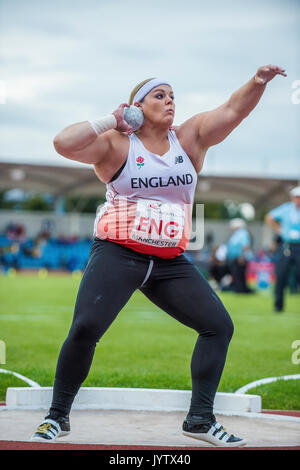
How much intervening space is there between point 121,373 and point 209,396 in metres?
2.55

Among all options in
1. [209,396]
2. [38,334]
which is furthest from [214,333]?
[38,334]

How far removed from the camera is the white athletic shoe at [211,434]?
435 cm

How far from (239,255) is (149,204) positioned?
16831mm

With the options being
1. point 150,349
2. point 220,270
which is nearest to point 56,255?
point 220,270

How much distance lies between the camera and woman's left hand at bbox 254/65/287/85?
14.0 ft

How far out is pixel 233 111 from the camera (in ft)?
14.5

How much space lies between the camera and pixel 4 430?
15.3 feet

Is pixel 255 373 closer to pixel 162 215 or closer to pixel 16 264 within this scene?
pixel 162 215

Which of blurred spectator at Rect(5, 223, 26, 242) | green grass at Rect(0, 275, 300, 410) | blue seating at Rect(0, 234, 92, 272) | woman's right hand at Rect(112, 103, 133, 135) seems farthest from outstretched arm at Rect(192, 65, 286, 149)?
blurred spectator at Rect(5, 223, 26, 242)

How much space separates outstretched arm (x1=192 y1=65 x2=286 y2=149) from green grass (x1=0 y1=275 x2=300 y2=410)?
104 inches

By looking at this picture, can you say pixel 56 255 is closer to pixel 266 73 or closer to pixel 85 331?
pixel 85 331

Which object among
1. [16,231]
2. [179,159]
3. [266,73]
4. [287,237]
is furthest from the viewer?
[16,231]

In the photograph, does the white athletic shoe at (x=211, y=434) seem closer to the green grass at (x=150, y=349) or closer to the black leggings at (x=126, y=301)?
the black leggings at (x=126, y=301)

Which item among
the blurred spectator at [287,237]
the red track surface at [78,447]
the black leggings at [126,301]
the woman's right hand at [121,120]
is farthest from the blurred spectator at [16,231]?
the red track surface at [78,447]
